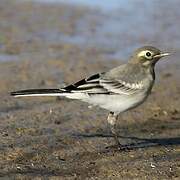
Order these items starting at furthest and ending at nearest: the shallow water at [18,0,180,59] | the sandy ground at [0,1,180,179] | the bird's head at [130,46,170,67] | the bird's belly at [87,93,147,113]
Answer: the shallow water at [18,0,180,59] < the bird's head at [130,46,170,67] < the bird's belly at [87,93,147,113] < the sandy ground at [0,1,180,179]

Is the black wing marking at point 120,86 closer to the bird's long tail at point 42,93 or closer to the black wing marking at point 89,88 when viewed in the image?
the black wing marking at point 89,88

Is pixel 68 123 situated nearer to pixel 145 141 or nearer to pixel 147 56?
pixel 145 141

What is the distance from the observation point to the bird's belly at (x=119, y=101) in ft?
28.8

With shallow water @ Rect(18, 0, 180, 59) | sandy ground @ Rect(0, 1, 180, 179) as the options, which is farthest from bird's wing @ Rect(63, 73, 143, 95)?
shallow water @ Rect(18, 0, 180, 59)

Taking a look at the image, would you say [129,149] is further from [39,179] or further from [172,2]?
[172,2]

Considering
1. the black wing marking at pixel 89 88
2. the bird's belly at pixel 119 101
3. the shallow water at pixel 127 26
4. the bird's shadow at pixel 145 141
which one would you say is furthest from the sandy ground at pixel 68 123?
the black wing marking at pixel 89 88

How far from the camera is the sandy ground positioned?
26.5ft

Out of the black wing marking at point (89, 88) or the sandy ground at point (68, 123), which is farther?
the black wing marking at point (89, 88)

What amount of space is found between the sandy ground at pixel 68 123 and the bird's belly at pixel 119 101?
547mm

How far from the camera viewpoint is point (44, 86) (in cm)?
1209

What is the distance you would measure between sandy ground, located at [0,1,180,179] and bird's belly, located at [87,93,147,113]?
0.55m

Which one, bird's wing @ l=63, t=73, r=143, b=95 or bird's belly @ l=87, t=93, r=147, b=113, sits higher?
bird's wing @ l=63, t=73, r=143, b=95

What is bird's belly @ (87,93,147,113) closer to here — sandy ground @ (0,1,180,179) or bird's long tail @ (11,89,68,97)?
bird's long tail @ (11,89,68,97)

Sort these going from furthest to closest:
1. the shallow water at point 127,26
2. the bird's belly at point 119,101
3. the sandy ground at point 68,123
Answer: the shallow water at point 127,26, the bird's belly at point 119,101, the sandy ground at point 68,123
